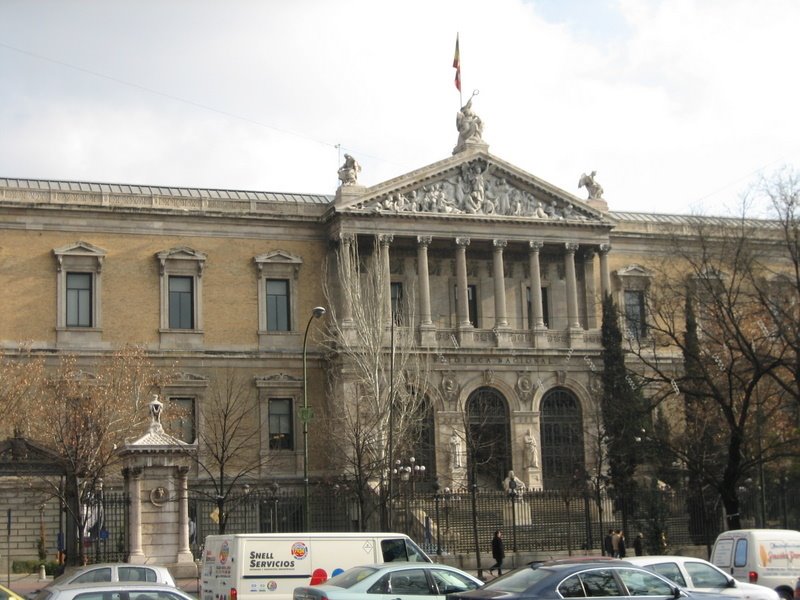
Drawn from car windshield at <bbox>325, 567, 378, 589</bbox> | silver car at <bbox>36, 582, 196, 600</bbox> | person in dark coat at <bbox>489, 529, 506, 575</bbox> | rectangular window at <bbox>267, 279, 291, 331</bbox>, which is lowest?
person in dark coat at <bbox>489, 529, 506, 575</bbox>

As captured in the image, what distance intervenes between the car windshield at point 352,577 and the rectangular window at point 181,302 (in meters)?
38.0

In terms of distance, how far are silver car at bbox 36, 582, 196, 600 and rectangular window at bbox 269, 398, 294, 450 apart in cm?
4014

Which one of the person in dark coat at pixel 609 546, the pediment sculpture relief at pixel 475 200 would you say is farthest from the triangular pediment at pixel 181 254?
the person in dark coat at pixel 609 546

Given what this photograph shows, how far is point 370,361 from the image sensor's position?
2190 inches

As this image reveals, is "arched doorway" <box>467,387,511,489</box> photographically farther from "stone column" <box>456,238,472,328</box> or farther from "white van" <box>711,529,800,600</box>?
"white van" <box>711,529,800,600</box>

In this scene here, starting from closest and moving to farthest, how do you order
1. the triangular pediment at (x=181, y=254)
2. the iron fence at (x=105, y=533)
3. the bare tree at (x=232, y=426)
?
the iron fence at (x=105, y=533), the bare tree at (x=232, y=426), the triangular pediment at (x=181, y=254)

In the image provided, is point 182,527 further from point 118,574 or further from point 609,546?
point 609,546

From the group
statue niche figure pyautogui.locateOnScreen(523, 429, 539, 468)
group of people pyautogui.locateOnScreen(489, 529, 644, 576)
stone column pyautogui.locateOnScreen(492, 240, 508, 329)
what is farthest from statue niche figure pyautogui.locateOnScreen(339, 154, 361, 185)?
group of people pyautogui.locateOnScreen(489, 529, 644, 576)

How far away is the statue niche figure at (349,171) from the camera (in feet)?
198

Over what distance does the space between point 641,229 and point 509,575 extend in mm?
49469

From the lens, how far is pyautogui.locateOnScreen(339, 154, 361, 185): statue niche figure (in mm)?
60500

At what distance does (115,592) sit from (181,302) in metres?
41.4

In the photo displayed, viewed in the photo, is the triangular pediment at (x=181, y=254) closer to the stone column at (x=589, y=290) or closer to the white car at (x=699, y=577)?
the stone column at (x=589, y=290)

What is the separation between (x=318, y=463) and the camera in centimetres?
5944
